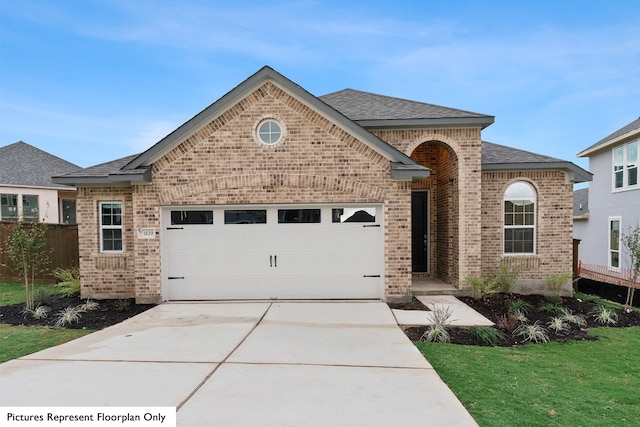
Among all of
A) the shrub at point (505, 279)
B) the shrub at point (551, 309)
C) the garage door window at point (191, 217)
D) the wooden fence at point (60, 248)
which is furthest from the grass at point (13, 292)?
the shrub at point (551, 309)

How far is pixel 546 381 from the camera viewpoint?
4652 mm

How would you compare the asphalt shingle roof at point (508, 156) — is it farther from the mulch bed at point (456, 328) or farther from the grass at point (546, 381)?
the grass at point (546, 381)

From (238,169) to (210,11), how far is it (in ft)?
37.5

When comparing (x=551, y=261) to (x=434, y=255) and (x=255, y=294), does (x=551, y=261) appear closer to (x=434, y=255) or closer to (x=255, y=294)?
(x=434, y=255)

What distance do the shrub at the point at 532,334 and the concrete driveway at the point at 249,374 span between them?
2.29m

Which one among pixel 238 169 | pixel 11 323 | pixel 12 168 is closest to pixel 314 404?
pixel 238 169

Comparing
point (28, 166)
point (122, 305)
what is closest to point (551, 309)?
point (122, 305)

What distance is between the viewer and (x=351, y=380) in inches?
170

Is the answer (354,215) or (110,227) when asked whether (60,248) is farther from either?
(354,215)

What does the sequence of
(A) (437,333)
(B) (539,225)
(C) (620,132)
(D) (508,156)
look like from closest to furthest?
(A) (437,333), (B) (539,225), (D) (508,156), (C) (620,132)

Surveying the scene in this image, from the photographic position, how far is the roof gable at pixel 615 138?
1398 cm

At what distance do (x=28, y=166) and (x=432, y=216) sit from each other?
23.3 meters

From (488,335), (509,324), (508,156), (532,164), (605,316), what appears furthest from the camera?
(508,156)

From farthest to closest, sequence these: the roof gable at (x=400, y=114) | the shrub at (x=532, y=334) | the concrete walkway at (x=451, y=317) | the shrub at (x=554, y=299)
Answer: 1. the roof gable at (x=400, y=114)
2. the shrub at (x=554, y=299)
3. the concrete walkway at (x=451, y=317)
4. the shrub at (x=532, y=334)
